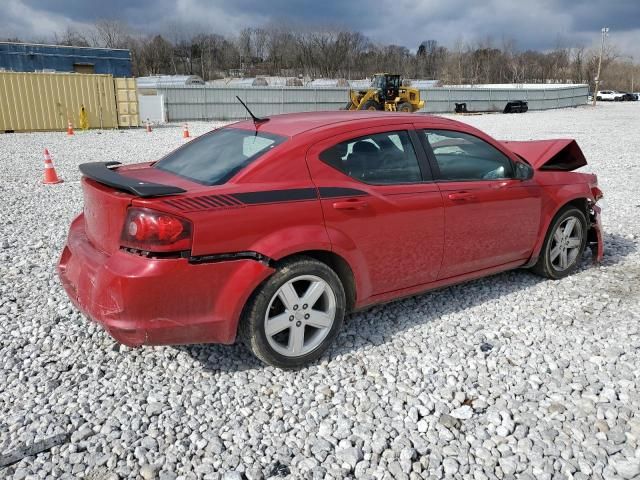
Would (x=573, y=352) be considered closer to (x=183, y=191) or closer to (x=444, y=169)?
(x=444, y=169)

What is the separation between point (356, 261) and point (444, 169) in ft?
3.59

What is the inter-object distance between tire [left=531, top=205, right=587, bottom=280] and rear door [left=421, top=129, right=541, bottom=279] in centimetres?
31

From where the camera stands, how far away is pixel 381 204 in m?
3.58

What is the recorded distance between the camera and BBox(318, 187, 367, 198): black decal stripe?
337cm

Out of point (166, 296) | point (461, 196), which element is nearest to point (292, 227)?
point (166, 296)

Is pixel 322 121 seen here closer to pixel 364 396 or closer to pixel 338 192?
pixel 338 192

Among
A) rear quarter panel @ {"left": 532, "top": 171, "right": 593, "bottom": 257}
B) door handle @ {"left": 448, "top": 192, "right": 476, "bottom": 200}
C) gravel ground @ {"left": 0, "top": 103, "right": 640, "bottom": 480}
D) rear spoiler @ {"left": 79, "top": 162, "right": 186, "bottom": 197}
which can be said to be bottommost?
gravel ground @ {"left": 0, "top": 103, "right": 640, "bottom": 480}

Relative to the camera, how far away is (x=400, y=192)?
3699 millimetres

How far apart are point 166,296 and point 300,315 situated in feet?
2.79

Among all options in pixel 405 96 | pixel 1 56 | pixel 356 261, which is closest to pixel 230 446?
pixel 356 261

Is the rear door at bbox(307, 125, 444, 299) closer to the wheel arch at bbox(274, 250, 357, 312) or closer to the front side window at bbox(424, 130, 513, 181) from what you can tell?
the wheel arch at bbox(274, 250, 357, 312)

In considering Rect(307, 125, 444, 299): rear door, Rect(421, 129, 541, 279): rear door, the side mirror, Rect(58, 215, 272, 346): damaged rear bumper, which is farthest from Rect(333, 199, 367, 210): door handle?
the side mirror

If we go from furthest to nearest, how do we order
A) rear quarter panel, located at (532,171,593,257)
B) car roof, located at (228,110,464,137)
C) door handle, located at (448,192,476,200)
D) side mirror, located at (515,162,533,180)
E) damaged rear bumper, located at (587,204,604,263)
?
damaged rear bumper, located at (587,204,604,263), rear quarter panel, located at (532,171,593,257), side mirror, located at (515,162,533,180), door handle, located at (448,192,476,200), car roof, located at (228,110,464,137)

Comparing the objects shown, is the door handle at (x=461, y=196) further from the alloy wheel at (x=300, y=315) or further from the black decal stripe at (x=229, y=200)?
the black decal stripe at (x=229, y=200)
